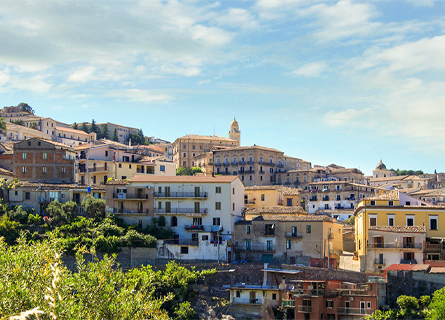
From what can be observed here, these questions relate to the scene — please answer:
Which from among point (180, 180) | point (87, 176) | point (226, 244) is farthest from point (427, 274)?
point (87, 176)

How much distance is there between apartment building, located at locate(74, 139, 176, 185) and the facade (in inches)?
1241

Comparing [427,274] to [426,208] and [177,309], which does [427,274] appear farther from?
[177,309]

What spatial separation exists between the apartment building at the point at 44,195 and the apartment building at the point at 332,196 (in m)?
34.5

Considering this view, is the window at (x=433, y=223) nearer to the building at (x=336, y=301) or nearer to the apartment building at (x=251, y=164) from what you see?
the building at (x=336, y=301)

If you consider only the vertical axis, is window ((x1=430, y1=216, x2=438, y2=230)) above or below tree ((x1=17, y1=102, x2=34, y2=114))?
below

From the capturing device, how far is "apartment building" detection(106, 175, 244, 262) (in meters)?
58.6

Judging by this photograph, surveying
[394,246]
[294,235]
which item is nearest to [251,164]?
[294,235]

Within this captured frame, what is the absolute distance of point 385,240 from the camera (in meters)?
55.1

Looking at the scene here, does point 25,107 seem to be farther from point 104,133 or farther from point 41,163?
point 41,163

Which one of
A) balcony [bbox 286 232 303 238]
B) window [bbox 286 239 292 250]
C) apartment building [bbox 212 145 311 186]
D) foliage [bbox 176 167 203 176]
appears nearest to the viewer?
balcony [bbox 286 232 303 238]

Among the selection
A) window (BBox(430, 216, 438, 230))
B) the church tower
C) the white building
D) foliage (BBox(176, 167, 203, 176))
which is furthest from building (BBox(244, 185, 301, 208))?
the church tower

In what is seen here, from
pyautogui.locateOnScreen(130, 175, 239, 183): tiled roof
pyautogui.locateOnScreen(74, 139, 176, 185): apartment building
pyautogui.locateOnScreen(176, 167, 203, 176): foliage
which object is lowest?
pyautogui.locateOnScreen(130, 175, 239, 183): tiled roof

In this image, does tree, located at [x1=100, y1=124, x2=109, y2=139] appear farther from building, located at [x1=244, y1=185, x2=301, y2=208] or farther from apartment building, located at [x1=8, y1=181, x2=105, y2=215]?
apartment building, located at [x1=8, y1=181, x2=105, y2=215]

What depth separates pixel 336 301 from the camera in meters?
49.8
